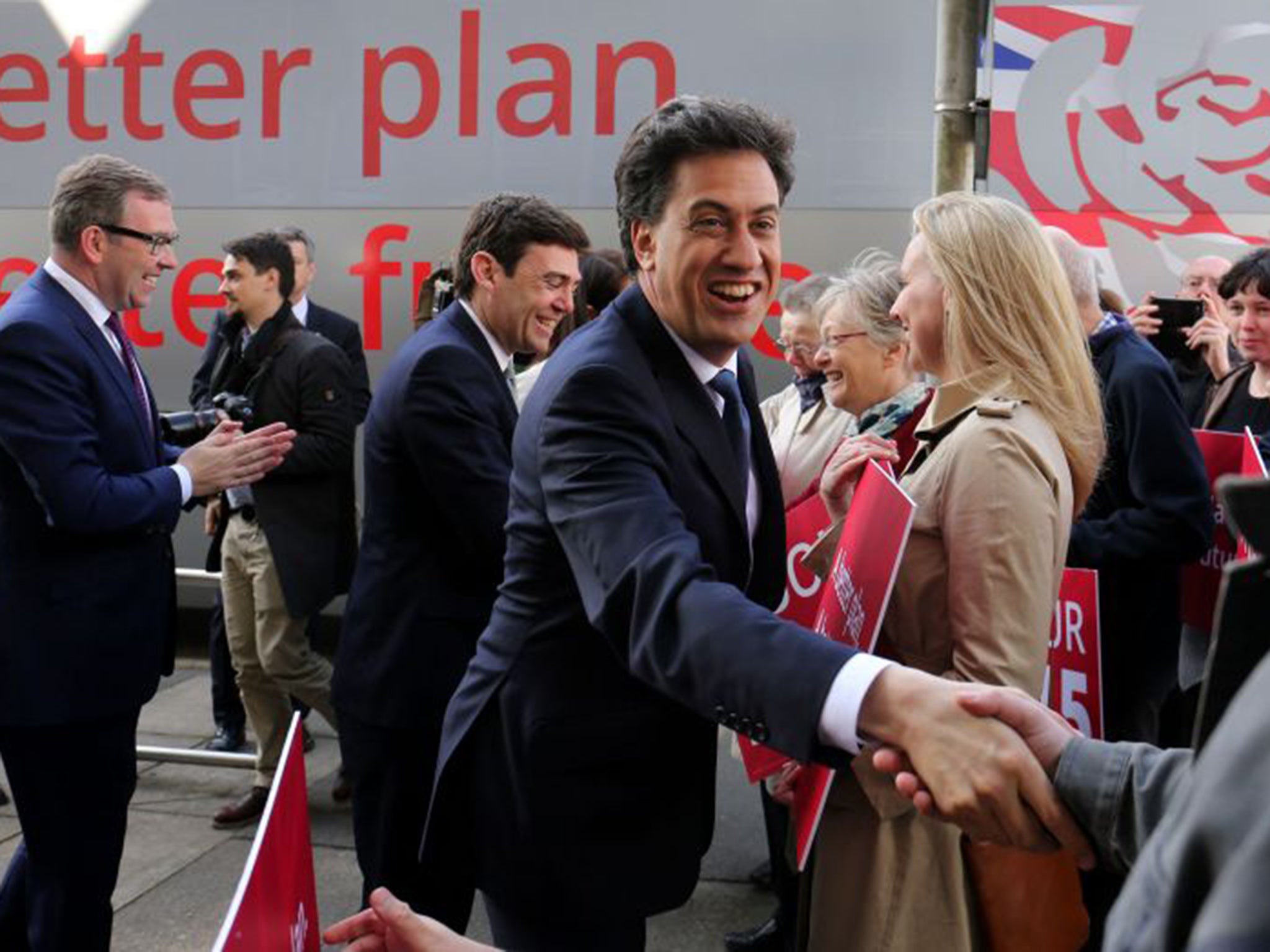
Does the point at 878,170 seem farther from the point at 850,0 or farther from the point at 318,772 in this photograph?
the point at 318,772

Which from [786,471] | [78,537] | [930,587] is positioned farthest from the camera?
[786,471]

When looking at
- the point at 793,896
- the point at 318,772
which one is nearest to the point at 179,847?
the point at 318,772

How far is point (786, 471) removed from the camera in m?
4.44

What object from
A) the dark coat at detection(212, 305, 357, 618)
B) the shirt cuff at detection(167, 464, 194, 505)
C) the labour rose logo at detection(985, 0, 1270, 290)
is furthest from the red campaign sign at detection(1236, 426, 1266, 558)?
the dark coat at detection(212, 305, 357, 618)

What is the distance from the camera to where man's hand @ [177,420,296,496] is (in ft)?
11.6

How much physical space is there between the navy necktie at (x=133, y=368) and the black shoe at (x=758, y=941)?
2235mm

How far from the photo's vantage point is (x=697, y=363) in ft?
7.36

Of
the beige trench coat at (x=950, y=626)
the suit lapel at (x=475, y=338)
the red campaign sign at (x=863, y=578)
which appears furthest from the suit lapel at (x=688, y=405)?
the suit lapel at (x=475, y=338)

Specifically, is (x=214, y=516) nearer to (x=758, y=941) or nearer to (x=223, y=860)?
(x=223, y=860)

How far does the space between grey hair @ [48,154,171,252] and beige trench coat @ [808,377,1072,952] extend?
6.99 feet

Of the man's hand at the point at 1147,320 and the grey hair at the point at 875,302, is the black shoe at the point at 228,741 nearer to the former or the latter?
the grey hair at the point at 875,302

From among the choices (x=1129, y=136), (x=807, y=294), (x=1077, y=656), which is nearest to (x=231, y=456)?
(x=807, y=294)

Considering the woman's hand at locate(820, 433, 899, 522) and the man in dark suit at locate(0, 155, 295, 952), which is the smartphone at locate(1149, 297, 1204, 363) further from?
the man in dark suit at locate(0, 155, 295, 952)

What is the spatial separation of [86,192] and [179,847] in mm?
2556
